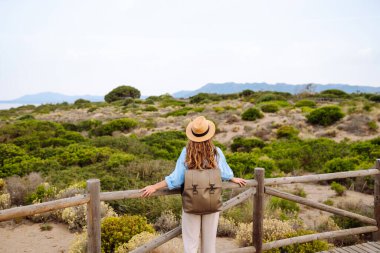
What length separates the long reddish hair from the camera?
3.28 metres

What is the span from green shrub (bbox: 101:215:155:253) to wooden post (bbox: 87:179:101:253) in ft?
6.39

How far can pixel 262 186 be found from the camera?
14.6ft

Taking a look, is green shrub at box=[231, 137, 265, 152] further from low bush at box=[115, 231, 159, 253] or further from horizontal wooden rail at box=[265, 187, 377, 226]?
low bush at box=[115, 231, 159, 253]

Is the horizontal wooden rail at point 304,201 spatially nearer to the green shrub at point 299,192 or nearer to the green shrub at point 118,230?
the green shrub at point 118,230

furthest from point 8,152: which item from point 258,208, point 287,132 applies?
point 287,132

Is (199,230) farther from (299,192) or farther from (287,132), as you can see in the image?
(287,132)

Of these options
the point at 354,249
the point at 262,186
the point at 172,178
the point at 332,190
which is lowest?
the point at 332,190

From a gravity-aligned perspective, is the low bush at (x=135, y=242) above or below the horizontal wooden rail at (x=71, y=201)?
below

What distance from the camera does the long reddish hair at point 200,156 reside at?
3281 mm

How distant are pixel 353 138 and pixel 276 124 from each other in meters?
4.90

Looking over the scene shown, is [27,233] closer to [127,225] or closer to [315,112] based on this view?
[127,225]

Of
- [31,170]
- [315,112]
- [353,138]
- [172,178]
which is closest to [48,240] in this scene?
[172,178]

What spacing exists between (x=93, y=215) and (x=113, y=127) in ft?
63.4

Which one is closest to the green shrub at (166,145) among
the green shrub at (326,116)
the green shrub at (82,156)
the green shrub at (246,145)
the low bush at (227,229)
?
the green shrub at (82,156)
